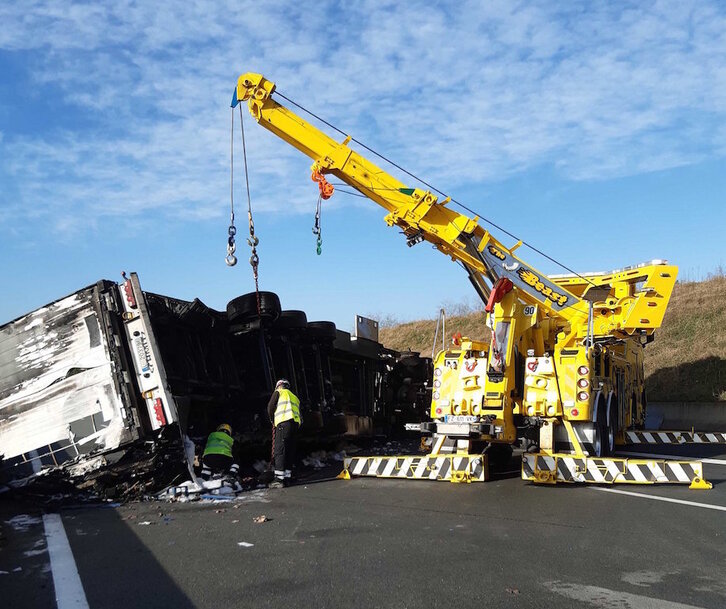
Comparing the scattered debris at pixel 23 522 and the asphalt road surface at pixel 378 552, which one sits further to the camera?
the scattered debris at pixel 23 522

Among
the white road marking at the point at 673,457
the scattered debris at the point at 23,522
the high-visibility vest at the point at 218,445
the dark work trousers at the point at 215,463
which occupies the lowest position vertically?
the white road marking at the point at 673,457

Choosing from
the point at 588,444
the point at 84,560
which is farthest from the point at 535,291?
the point at 84,560

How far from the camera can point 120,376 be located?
9.11m

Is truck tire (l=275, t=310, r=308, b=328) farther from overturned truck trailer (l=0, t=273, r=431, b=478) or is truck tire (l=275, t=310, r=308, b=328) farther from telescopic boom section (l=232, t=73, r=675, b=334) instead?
telescopic boom section (l=232, t=73, r=675, b=334)

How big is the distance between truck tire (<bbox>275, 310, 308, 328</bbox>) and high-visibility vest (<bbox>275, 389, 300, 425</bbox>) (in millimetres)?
1945

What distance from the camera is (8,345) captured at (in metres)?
9.79

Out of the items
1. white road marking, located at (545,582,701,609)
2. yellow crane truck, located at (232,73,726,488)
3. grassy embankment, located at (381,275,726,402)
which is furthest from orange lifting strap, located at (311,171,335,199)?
grassy embankment, located at (381,275,726,402)

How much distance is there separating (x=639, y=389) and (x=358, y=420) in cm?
677

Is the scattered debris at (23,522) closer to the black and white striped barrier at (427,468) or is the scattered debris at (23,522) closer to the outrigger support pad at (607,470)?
the black and white striped barrier at (427,468)

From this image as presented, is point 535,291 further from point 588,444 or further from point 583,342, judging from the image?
point 588,444

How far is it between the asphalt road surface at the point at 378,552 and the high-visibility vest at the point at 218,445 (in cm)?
111

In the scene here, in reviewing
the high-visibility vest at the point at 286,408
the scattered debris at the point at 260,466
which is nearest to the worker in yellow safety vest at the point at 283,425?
the high-visibility vest at the point at 286,408

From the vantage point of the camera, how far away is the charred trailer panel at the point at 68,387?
9039 millimetres

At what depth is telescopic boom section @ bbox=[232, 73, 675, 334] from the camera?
38.3 feet
